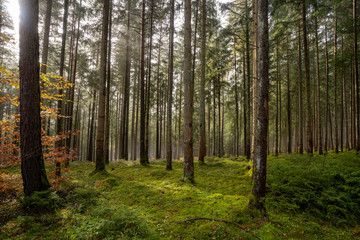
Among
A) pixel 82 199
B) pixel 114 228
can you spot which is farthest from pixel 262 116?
pixel 82 199

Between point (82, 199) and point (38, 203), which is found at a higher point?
point (38, 203)

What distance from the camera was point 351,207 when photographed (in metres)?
4.19

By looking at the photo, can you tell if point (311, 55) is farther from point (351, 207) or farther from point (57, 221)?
point (57, 221)

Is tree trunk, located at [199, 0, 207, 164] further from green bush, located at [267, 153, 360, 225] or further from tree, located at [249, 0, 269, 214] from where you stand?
tree, located at [249, 0, 269, 214]

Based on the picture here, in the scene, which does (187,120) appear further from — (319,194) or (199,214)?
(319,194)

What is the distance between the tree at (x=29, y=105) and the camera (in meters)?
4.41

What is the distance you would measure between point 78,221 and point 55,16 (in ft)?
54.5

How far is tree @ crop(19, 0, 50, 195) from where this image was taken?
14.5 feet

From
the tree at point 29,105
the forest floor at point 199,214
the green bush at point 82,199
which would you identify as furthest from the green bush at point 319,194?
the tree at point 29,105

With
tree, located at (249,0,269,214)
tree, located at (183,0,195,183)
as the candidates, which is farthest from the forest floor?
tree, located at (183,0,195,183)

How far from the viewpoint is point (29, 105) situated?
4.49 metres

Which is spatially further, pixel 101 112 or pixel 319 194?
pixel 101 112

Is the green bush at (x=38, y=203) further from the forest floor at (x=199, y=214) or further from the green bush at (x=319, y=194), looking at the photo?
the green bush at (x=319, y=194)

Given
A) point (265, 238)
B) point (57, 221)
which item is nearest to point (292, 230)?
point (265, 238)
